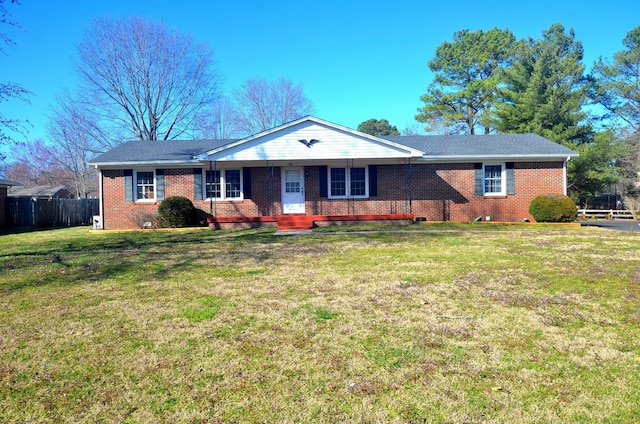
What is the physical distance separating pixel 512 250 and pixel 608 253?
5.84 ft


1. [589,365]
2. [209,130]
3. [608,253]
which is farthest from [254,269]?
[209,130]

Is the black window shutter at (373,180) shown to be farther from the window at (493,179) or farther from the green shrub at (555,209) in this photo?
the green shrub at (555,209)

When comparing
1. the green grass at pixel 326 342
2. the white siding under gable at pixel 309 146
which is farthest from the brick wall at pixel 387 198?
the green grass at pixel 326 342

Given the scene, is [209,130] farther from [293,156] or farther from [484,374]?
[484,374]

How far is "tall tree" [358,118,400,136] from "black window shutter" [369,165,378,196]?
34.3 metres

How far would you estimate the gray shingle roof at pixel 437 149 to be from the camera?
1602 cm

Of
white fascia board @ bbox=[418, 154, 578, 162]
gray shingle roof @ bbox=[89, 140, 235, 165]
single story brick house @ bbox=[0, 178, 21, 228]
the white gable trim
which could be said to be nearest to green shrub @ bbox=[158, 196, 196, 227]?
gray shingle roof @ bbox=[89, 140, 235, 165]

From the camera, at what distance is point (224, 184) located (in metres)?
16.7

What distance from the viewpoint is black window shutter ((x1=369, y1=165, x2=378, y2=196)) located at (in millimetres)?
16562

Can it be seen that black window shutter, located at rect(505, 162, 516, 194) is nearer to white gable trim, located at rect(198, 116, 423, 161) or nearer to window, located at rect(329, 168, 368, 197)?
white gable trim, located at rect(198, 116, 423, 161)

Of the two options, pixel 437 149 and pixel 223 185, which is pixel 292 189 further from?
pixel 437 149

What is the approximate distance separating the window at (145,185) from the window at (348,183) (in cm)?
754

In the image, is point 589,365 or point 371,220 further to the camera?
point 371,220

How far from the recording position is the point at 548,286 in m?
5.37
